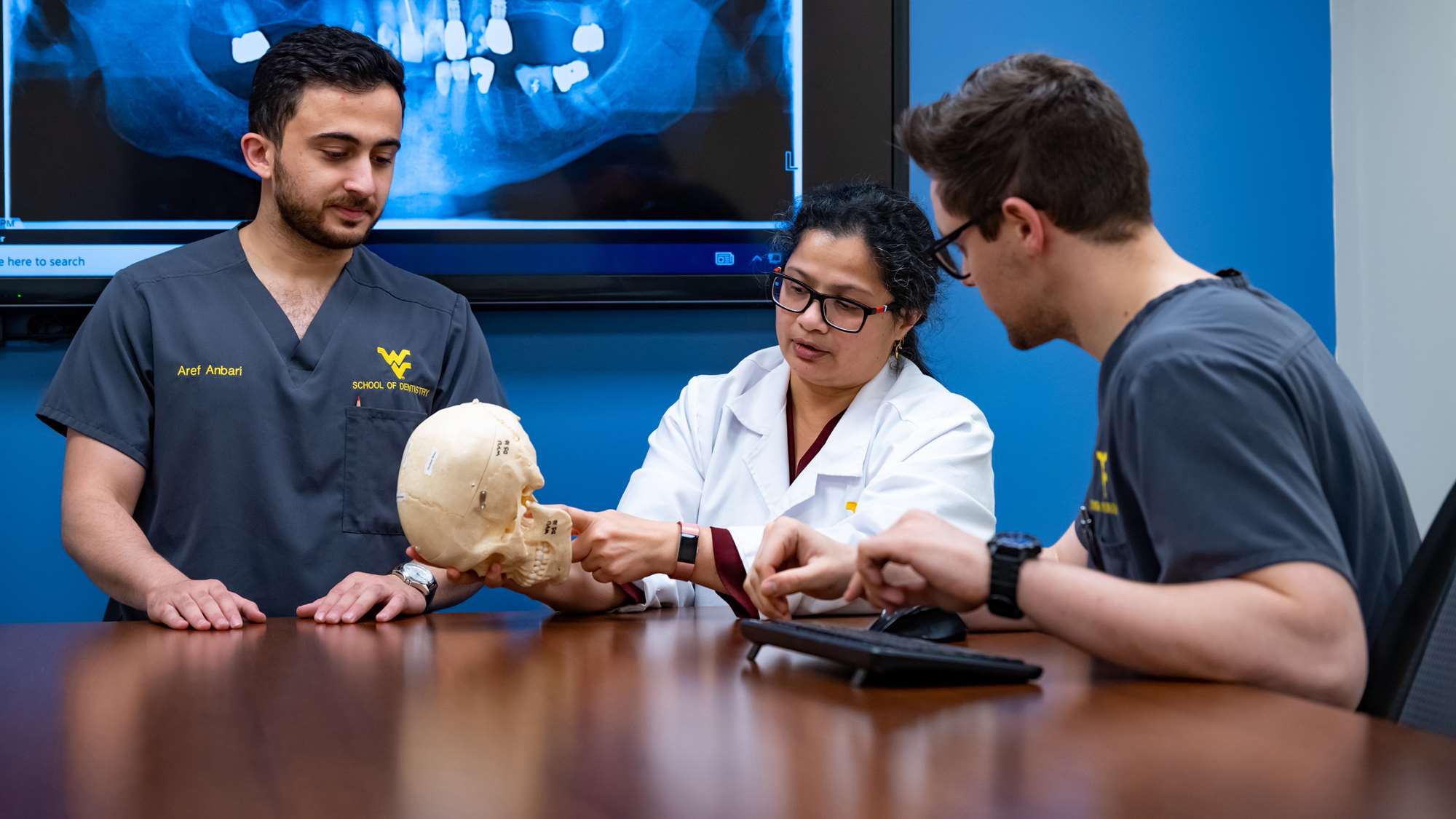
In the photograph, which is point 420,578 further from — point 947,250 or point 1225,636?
point 1225,636

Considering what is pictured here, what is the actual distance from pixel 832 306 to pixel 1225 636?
3.90 ft

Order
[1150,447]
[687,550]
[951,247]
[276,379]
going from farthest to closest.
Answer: [276,379] < [687,550] < [951,247] < [1150,447]

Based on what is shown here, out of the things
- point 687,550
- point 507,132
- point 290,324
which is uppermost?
point 507,132

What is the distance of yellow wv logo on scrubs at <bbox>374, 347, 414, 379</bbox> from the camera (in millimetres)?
2225

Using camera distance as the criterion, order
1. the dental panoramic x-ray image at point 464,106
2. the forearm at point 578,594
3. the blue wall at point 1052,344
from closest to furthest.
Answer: the forearm at point 578,594 → the dental panoramic x-ray image at point 464,106 → the blue wall at point 1052,344

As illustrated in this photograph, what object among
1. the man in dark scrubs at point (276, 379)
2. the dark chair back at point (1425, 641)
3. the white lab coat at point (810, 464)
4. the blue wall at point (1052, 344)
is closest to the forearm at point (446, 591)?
the man in dark scrubs at point (276, 379)

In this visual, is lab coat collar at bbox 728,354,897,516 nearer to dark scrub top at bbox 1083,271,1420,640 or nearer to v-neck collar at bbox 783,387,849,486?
v-neck collar at bbox 783,387,849,486

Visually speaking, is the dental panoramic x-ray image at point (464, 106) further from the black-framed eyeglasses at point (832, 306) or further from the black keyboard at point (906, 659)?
the black keyboard at point (906, 659)

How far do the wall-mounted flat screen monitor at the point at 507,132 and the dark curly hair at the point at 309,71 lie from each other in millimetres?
325

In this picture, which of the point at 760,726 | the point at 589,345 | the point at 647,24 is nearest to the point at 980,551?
the point at 760,726

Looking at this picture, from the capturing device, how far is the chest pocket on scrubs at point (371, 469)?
7.07 feet

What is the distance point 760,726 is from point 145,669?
74 cm

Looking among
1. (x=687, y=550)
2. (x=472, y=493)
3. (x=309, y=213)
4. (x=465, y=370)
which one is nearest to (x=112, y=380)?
(x=309, y=213)

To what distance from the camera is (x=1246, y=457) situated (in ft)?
3.64
